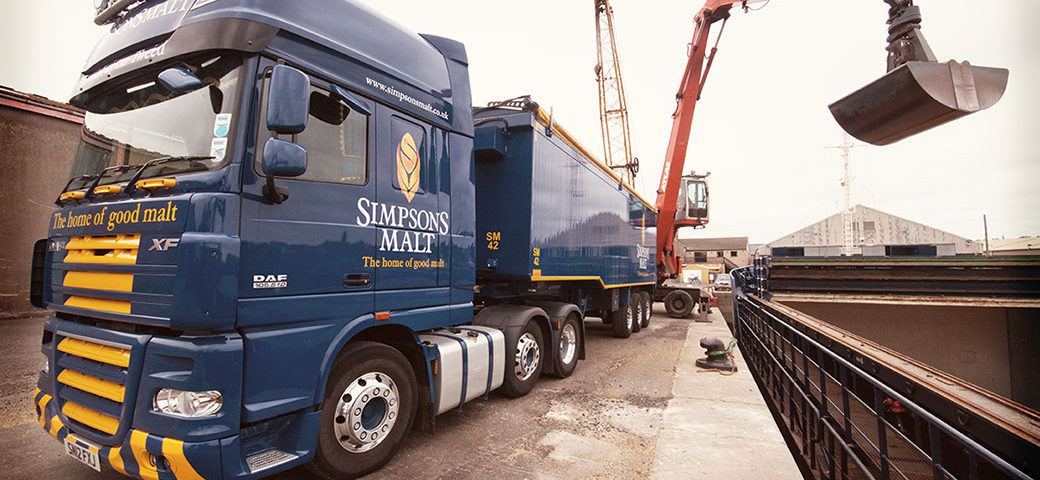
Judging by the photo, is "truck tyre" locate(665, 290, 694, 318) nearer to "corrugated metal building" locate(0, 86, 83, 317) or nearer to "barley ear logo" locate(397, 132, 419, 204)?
"barley ear logo" locate(397, 132, 419, 204)

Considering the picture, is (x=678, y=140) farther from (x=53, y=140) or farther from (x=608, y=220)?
(x=53, y=140)

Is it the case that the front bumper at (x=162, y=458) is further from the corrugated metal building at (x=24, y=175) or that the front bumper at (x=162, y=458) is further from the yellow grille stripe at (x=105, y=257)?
the corrugated metal building at (x=24, y=175)

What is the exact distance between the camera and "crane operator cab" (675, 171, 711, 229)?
61.9 ft

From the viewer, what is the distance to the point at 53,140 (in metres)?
10.6

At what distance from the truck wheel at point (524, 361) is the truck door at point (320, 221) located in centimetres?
217

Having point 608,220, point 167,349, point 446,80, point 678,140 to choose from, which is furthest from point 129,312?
point 678,140

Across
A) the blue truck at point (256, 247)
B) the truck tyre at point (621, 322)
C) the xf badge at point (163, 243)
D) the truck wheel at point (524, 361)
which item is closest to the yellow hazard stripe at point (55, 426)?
the blue truck at point (256, 247)

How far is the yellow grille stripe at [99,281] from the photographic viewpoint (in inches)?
108

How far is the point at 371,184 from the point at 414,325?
121 cm

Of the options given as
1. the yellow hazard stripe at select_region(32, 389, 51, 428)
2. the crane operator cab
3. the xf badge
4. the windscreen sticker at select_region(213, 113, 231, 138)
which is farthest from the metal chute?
the crane operator cab

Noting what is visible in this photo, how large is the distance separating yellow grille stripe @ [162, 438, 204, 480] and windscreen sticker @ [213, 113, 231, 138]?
1.70 meters

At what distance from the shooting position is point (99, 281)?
2.91m

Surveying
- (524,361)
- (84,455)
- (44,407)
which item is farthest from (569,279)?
(44,407)

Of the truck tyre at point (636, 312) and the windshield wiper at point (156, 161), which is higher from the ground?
the windshield wiper at point (156, 161)
